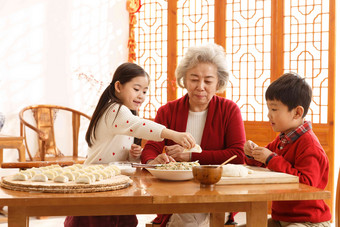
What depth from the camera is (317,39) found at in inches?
180

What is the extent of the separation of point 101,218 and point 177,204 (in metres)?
0.74

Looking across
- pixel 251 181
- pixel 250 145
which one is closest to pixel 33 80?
pixel 250 145

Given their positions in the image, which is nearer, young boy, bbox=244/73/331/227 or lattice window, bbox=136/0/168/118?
young boy, bbox=244/73/331/227

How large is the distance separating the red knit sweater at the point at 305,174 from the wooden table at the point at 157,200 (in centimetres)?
23

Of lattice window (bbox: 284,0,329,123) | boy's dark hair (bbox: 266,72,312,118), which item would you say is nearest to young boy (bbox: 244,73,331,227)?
boy's dark hair (bbox: 266,72,312,118)

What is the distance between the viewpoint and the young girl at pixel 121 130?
2.20 m

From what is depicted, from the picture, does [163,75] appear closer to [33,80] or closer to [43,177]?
[33,80]

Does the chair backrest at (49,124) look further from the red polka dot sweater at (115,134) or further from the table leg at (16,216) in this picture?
the table leg at (16,216)

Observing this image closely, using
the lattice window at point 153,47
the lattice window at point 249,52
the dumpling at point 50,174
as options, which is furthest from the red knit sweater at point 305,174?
the lattice window at point 153,47

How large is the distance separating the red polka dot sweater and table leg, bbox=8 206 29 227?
815 millimetres

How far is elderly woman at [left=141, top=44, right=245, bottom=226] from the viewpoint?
8.23 feet

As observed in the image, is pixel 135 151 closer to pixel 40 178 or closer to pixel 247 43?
pixel 40 178

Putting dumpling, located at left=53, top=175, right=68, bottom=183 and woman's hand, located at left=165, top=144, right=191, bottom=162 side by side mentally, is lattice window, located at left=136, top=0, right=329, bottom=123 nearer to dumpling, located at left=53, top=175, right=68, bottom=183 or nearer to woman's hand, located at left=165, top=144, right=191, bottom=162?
woman's hand, located at left=165, top=144, right=191, bottom=162

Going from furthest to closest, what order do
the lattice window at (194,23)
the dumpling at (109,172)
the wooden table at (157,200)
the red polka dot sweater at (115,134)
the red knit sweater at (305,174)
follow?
the lattice window at (194,23), the red polka dot sweater at (115,134), the red knit sweater at (305,174), the dumpling at (109,172), the wooden table at (157,200)
